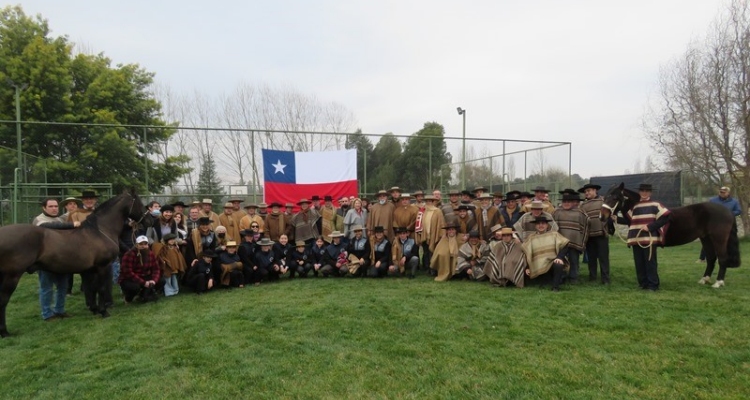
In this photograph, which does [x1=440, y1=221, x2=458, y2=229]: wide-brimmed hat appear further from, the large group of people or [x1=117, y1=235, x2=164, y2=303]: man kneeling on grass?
[x1=117, y1=235, x2=164, y2=303]: man kneeling on grass

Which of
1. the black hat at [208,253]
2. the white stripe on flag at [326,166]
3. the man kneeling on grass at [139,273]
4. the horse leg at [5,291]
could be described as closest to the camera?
the horse leg at [5,291]

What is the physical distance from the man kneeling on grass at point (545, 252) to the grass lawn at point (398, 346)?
33 centimetres

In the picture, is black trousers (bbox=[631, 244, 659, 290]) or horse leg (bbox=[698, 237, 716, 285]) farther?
horse leg (bbox=[698, 237, 716, 285])

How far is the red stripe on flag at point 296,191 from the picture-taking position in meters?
12.2

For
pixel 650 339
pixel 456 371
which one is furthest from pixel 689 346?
pixel 456 371

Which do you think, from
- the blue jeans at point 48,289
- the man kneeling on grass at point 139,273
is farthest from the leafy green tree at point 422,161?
the blue jeans at point 48,289

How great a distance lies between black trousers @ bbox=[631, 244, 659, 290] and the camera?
744cm

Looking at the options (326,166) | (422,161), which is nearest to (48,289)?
(326,166)

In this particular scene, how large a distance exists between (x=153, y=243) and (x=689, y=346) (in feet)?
26.2

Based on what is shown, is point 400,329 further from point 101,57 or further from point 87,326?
point 101,57

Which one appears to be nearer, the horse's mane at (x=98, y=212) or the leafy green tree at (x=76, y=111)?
the horse's mane at (x=98, y=212)

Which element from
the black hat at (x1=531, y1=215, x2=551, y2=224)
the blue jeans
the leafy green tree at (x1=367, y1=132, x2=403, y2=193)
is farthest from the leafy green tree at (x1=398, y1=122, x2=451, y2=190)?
the blue jeans

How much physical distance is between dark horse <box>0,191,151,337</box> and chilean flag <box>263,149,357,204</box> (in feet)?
16.9

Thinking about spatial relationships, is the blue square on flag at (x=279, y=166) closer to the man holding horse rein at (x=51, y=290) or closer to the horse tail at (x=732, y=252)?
the man holding horse rein at (x=51, y=290)
